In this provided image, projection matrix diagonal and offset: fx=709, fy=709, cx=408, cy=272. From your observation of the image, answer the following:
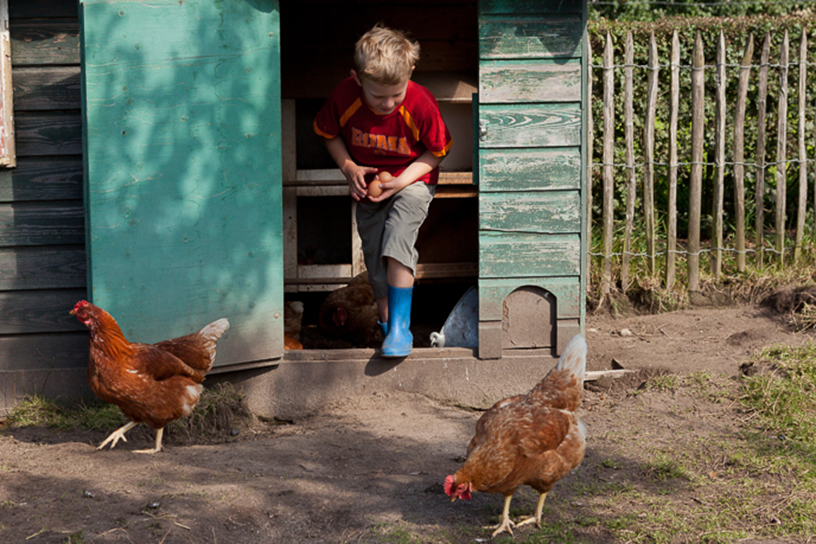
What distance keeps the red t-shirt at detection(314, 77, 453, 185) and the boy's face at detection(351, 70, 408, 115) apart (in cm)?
10

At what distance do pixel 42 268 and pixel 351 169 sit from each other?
197cm

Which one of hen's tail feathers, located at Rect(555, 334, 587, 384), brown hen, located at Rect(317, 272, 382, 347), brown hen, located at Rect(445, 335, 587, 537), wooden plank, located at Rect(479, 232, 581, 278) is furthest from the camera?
brown hen, located at Rect(317, 272, 382, 347)

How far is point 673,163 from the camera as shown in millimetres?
5961

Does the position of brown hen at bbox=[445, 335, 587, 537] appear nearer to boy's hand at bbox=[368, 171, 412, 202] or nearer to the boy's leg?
the boy's leg

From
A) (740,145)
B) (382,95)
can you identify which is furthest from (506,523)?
(740,145)

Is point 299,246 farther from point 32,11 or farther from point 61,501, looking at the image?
point 61,501

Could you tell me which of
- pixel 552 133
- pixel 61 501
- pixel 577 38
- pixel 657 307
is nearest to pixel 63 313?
pixel 61 501

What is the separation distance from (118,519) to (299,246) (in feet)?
12.3

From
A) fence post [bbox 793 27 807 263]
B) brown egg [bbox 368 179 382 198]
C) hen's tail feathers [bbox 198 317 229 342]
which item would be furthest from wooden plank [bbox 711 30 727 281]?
hen's tail feathers [bbox 198 317 229 342]

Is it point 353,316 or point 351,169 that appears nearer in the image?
point 351,169

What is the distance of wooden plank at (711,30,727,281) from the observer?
229 inches

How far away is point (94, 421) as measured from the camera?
4.01 metres

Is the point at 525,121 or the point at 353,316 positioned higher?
the point at 525,121

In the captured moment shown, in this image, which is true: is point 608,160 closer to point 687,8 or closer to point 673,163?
point 673,163
